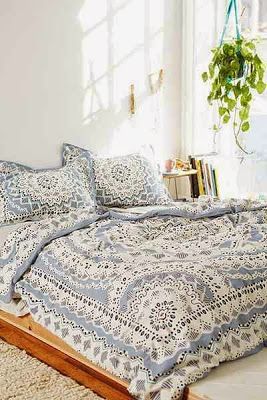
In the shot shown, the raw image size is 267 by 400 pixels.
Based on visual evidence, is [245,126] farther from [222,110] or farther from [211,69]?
[211,69]

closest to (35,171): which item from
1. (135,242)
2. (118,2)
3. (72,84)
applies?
(72,84)

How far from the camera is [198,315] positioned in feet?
8.38

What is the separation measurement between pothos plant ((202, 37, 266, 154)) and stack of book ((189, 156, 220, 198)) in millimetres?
284

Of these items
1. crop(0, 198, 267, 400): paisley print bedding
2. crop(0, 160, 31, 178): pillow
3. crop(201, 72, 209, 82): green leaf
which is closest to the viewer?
crop(0, 198, 267, 400): paisley print bedding

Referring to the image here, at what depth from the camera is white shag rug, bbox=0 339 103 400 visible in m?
2.77

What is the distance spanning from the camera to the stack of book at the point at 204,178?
5.07 m

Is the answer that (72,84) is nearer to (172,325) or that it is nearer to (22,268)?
(22,268)

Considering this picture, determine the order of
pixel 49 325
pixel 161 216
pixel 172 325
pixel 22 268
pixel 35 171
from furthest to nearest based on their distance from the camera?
1. pixel 35 171
2. pixel 161 216
3. pixel 22 268
4. pixel 49 325
5. pixel 172 325

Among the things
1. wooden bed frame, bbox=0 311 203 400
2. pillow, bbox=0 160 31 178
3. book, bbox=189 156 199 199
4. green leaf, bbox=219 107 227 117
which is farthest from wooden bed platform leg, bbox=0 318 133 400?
green leaf, bbox=219 107 227 117

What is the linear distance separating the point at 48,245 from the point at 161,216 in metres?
0.70

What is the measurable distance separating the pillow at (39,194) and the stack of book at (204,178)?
3.86ft

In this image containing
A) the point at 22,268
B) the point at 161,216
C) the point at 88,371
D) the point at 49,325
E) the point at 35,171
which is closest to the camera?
the point at 88,371

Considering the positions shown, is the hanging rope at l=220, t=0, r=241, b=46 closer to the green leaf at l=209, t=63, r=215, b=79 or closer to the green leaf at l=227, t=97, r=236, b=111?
the green leaf at l=209, t=63, r=215, b=79

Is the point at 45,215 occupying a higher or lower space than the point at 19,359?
higher
